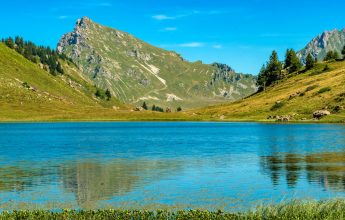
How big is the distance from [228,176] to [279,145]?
51.2m

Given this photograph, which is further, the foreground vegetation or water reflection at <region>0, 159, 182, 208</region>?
water reflection at <region>0, 159, 182, 208</region>

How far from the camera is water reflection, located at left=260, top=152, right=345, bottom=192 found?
52.9 m

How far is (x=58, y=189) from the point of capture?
5016cm

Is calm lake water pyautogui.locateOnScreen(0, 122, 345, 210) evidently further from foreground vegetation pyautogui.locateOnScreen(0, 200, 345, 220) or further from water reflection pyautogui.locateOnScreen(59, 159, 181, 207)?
foreground vegetation pyautogui.locateOnScreen(0, 200, 345, 220)

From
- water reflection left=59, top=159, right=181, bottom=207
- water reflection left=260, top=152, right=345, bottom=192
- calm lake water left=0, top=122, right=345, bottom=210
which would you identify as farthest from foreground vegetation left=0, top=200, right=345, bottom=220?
water reflection left=260, top=152, right=345, bottom=192

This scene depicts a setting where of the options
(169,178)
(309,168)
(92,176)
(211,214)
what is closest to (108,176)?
(92,176)

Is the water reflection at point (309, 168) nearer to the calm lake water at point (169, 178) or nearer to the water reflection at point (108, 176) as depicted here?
the calm lake water at point (169, 178)

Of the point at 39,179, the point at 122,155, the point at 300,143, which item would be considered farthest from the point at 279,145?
the point at 39,179

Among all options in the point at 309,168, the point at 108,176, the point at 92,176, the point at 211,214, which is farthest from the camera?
the point at 309,168

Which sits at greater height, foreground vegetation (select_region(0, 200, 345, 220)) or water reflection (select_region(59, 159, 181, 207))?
foreground vegetation (select_region(0, 200, 345, 220))

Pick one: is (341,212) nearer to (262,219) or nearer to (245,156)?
(262,219)

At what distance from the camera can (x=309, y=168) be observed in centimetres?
6494

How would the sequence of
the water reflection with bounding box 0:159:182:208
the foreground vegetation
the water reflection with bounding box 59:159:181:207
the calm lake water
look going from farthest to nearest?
the water reflection with bounding box 0:159:182:208 → the water reflection with bounding box 59:159:181:207 → the calm lake water → the foreground vegetation

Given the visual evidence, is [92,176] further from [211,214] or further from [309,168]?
[211,214]
